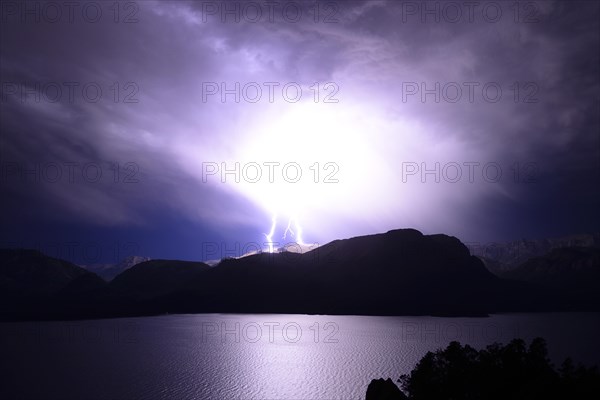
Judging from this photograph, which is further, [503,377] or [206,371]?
[206,371]

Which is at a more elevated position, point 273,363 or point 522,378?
point 522,378

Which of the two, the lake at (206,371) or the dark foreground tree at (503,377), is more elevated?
the dark foreground tree at (503,377)

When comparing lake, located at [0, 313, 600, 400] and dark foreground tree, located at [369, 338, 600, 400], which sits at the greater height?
dark foreground tree, located at [369, 338, 600, 400]

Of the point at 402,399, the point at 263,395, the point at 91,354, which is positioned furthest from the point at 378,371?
the point at 91,354

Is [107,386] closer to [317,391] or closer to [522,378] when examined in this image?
[317,391]

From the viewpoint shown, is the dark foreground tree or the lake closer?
the dark foreground tree

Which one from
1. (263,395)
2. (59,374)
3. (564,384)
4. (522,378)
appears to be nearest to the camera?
(564,384)

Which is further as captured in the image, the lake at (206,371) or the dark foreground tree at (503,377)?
the lake at (206,371)

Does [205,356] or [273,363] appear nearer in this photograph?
[273,363]
